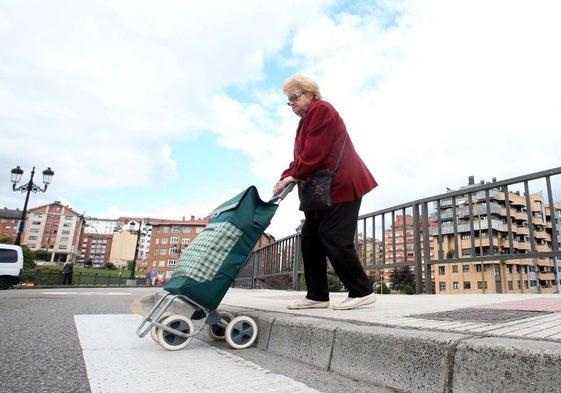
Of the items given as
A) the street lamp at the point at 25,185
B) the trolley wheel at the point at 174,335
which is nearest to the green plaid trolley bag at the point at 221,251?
the trolley wheel at the point at 174,335

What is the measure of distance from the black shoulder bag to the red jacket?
0.17 feet

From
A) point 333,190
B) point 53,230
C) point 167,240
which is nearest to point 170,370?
point 333,190

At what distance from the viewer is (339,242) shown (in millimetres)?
2578

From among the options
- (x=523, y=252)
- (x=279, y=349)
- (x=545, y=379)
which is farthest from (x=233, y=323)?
(x=523, y=252)

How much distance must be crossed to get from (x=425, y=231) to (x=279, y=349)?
3.74m

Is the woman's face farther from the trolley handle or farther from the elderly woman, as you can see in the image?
the trolley handle

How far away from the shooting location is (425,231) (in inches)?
205

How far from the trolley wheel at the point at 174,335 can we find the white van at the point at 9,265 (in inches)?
777

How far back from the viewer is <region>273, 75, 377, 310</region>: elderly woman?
103 inches

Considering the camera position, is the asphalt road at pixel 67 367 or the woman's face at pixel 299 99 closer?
the asphalt road at pixel 67 367

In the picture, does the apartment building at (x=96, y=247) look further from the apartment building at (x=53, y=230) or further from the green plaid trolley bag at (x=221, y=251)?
the green plaid trolley bag at (x=221, y=251)

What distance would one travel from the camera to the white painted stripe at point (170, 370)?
1.47 metres

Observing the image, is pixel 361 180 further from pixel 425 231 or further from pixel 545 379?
pixel 425 231

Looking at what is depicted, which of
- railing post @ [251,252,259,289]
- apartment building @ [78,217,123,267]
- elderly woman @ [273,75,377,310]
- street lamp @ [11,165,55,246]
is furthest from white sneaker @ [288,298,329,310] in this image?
apartment building @ [78,217,123,267]
